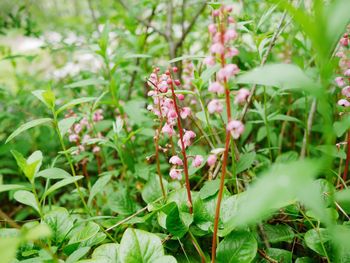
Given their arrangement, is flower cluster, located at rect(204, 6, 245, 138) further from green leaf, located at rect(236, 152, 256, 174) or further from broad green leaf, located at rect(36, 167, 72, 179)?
broad green leaf, located at rect(36, 167, 72, 179)

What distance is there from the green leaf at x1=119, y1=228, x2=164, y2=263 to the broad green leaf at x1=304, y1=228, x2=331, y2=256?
0.58 meters

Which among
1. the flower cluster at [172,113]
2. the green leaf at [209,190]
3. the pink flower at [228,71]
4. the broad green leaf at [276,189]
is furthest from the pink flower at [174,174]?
the broad green leaf at [276,189]

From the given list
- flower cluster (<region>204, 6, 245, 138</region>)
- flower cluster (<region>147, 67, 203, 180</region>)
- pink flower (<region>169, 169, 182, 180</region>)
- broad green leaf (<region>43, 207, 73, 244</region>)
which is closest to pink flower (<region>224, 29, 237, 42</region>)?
flower cluster (<region>204, 6, 245, 138</region>)

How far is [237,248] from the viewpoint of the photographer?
1.29 meters

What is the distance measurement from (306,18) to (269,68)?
153mm

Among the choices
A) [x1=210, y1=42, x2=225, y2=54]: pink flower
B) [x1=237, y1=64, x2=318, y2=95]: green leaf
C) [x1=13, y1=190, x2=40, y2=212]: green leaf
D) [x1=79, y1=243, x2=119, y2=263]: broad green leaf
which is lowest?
[x1=79, y1=243, x2=119, y2=263]: broad green leaf

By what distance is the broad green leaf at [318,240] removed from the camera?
4.16 ft

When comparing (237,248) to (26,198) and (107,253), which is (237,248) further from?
(26,198)

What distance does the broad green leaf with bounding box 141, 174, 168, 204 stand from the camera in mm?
1706

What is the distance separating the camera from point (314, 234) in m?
1.32

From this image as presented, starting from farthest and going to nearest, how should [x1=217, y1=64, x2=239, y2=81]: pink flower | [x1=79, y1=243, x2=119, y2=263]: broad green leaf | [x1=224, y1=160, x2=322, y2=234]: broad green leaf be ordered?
[x1=79, y1=243, x2=119, y2=263]: broad green leaf
[x1=217, y1=64, x2=239, y2=81]: pink flower
[x1=224, y1=160, x2=322, y2=234]: broad green leaf

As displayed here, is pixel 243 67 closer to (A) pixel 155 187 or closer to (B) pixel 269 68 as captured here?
(A) pixel 155 187

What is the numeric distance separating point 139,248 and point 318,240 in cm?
70

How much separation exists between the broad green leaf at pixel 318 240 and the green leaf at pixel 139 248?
0.58 m
